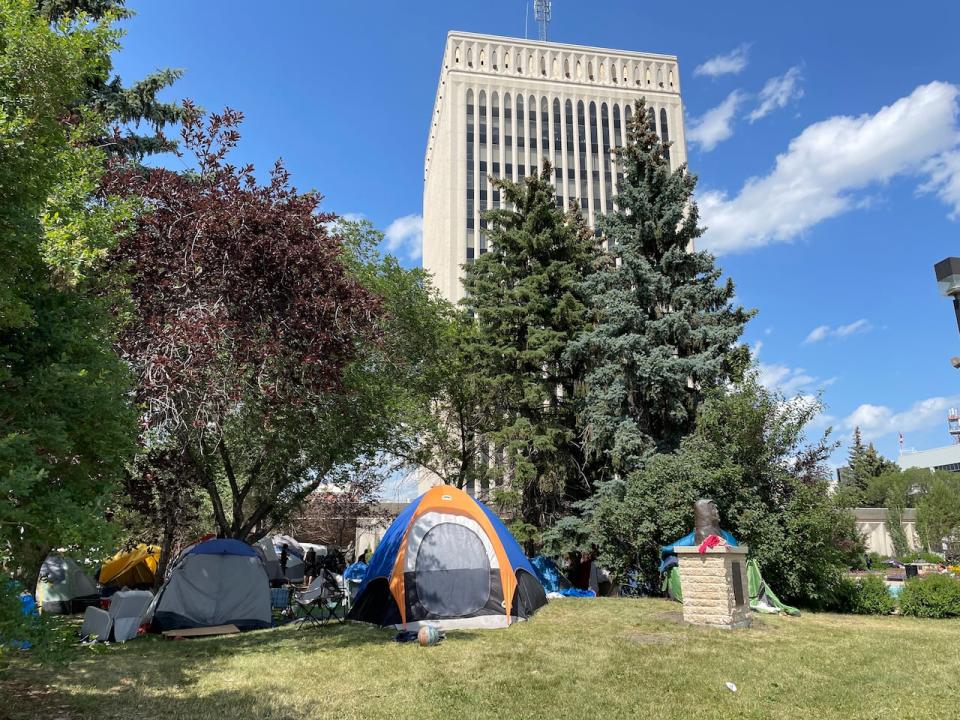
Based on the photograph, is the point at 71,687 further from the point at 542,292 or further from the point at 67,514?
the point at 542,292

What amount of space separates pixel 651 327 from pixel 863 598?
323 inches

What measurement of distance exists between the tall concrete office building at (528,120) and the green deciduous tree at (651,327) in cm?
4088

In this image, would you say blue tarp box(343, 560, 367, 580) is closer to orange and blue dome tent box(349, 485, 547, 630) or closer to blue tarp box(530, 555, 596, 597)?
blue tarp box(530, 555, 596, 597)

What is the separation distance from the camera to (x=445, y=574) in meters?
11.9

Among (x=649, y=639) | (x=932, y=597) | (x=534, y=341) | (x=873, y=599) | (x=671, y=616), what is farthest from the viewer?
(x=534, y=341)

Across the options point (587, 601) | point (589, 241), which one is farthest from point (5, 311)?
point (589, 241)

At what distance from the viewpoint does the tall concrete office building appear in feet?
204

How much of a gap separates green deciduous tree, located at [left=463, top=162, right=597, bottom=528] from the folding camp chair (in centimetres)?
598

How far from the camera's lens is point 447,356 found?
21047 millimetres

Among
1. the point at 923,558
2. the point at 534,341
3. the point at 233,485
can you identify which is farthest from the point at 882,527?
the point at 233,485

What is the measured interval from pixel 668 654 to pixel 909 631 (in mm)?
5440

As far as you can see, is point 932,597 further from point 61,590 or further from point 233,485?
point 61,590

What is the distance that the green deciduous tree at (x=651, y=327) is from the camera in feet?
58.2

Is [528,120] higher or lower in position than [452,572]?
higher
